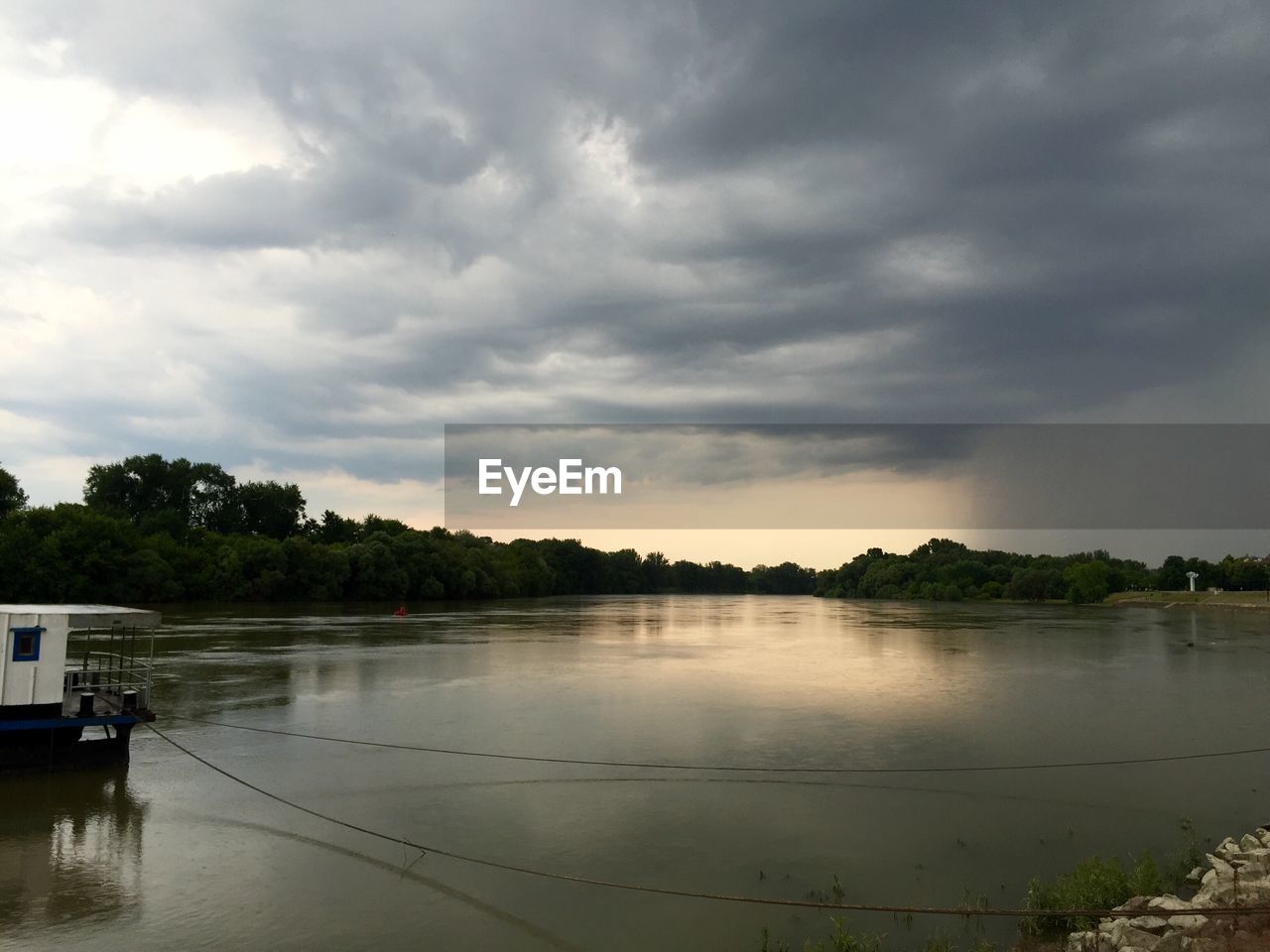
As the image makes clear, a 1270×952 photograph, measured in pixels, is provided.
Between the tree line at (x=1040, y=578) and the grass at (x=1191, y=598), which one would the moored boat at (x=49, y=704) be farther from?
the tree line at (x=1040, y=578)

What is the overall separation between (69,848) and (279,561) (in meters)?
84.6

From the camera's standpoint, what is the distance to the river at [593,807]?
9.52m

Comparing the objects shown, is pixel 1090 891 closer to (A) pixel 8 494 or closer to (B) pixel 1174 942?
(B) pixel 1174 942

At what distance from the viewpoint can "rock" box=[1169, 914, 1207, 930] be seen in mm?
7527

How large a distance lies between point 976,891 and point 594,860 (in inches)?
187

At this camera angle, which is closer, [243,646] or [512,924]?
[512,924]

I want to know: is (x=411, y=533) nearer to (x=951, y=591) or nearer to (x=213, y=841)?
(x=951, y=591)

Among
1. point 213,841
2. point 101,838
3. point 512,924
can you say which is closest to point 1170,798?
point 512,924

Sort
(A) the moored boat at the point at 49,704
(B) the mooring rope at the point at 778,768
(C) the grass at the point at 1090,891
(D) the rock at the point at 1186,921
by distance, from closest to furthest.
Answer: (D) the rock at the point at 1186,921, (C) the grass at the point at 1090,891, (A) the moored boat at the point at 49,704, (B) the mooring rope at the point at 778,768

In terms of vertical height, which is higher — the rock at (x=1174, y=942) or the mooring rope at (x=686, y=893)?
the rock at (x=1174, y=942)

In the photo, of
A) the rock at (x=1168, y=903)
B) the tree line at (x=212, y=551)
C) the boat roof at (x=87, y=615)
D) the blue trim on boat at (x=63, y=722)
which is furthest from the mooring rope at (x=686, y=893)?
the tree line at (x=212, y=551)

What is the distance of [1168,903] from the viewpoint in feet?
26.4

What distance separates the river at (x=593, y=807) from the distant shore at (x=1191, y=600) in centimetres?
8738

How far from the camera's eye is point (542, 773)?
→ 53.3 ft
